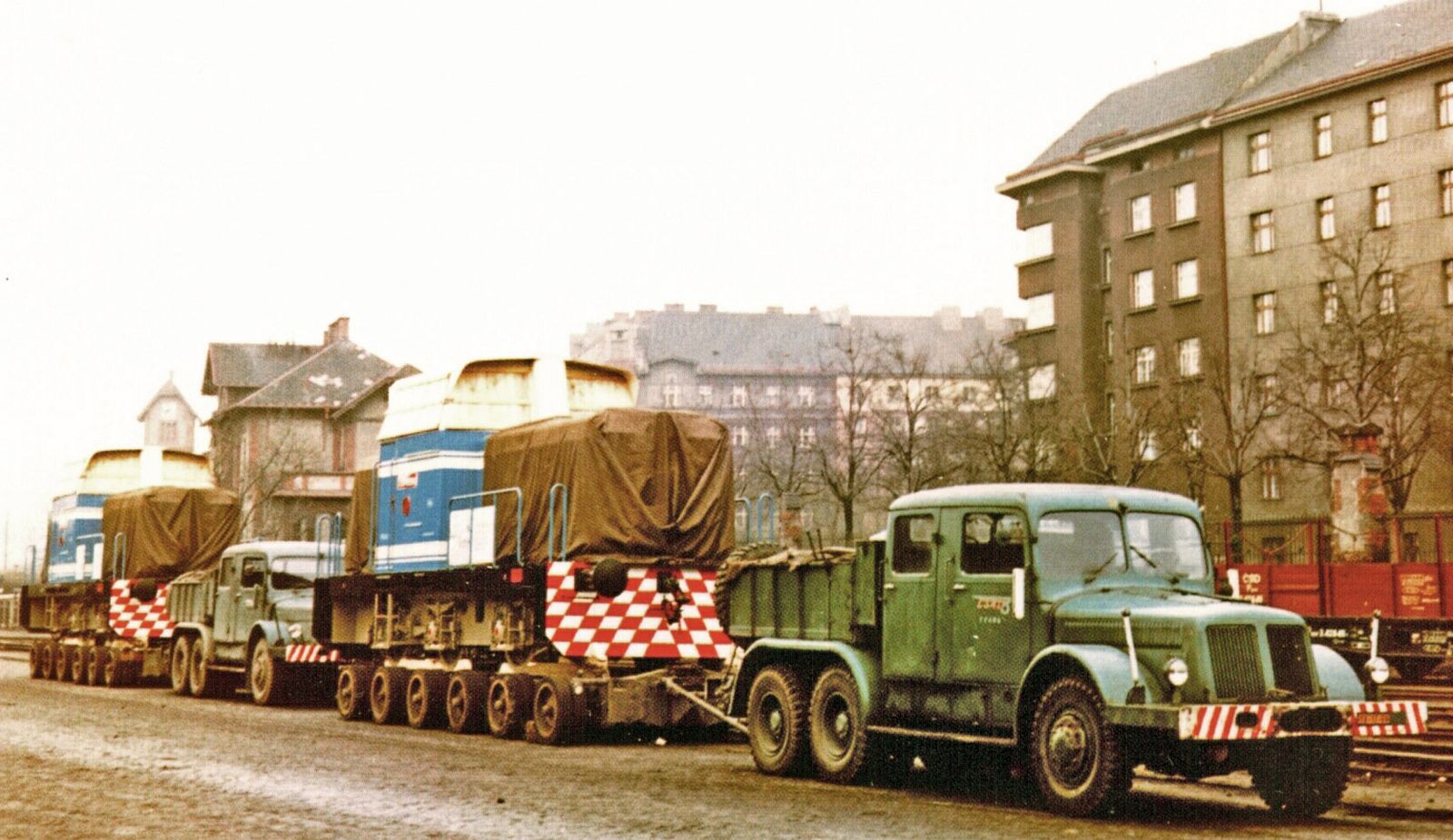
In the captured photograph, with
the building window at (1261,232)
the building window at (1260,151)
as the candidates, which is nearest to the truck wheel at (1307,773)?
the building window at (1261,232)

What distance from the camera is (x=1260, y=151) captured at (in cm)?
6081

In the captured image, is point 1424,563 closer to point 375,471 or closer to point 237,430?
point 375,471

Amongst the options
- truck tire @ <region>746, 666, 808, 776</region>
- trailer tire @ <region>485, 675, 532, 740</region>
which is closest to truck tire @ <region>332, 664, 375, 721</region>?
trailer tire @ <region>485, 675, 532, 740</region>

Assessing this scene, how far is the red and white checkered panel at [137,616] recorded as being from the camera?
1249 inches

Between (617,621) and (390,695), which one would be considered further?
(390,695)

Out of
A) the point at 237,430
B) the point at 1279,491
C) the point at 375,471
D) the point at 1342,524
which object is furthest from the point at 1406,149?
the point at 237,430

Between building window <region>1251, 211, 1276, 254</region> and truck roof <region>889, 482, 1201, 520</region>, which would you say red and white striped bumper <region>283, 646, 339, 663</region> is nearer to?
truck roof <region>889, 482, 1201, 520</region>

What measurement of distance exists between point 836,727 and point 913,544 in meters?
1.78

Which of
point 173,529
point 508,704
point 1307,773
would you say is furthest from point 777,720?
point 173,529

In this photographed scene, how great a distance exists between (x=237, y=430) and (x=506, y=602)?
7643cm

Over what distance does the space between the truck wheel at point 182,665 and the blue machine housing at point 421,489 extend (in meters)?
7.76

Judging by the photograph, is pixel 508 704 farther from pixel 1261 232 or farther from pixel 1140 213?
pixel 1140 213

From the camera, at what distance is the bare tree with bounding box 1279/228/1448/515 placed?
44.0 metres

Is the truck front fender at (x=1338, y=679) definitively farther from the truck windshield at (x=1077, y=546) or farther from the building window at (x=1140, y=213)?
the building window at (x=1140, y=213)
